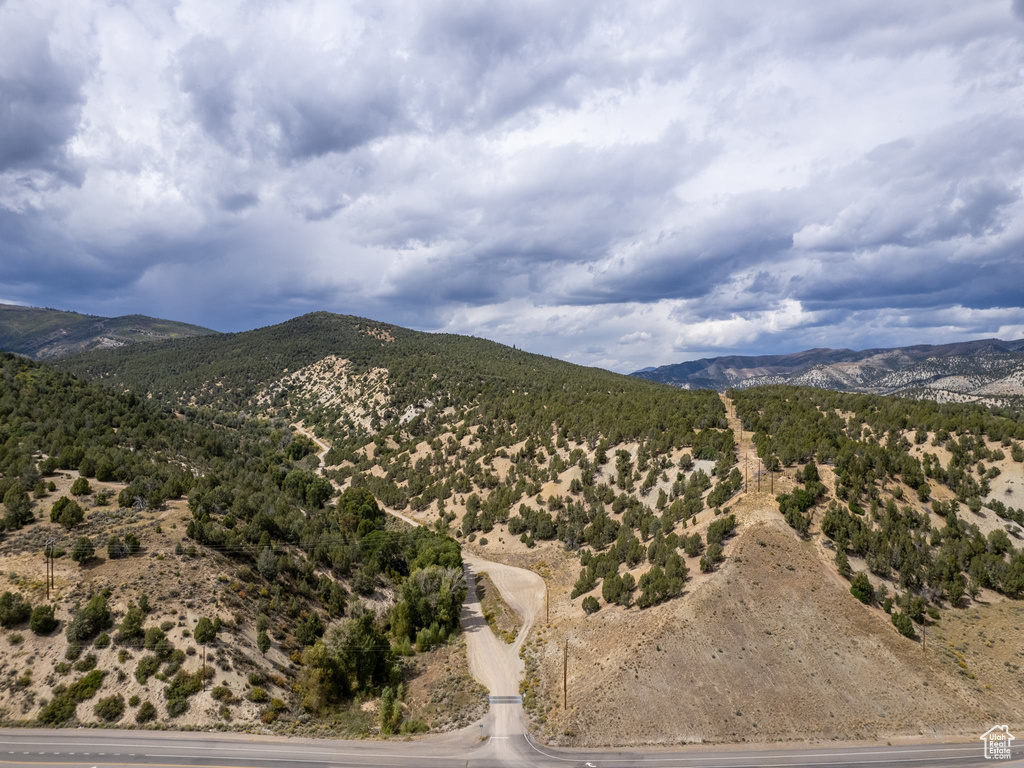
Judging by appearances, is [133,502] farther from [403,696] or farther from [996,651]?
[996,651]

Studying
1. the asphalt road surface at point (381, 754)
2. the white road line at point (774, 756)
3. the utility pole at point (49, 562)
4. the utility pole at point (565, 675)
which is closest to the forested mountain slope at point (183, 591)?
the utility pole at point (49, 562)

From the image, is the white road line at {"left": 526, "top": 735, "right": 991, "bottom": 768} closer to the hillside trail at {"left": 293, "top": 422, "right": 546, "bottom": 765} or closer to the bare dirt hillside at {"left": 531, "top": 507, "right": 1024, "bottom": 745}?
the bare dirt hillside at {"left": 531, "top": 507, "right": 1024, "bottom": 745}

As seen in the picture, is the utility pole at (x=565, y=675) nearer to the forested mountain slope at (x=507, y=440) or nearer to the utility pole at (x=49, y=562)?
the forested mountain slope at (x=507, y=440)

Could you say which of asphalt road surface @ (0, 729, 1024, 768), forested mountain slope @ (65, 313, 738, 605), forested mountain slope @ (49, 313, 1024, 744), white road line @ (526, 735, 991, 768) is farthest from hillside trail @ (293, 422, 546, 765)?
forested mountain slope @ (65, 313, 738, 605)

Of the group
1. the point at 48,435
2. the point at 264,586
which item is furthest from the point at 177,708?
the point at 48,435

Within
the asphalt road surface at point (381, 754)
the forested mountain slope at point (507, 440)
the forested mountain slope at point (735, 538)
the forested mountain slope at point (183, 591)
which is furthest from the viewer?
the forested mountain slope at point (507, 440)

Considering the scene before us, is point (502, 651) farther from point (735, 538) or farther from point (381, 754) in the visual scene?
point (735, 538)

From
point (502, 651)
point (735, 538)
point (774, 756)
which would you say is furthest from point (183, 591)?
point (735, 538)
